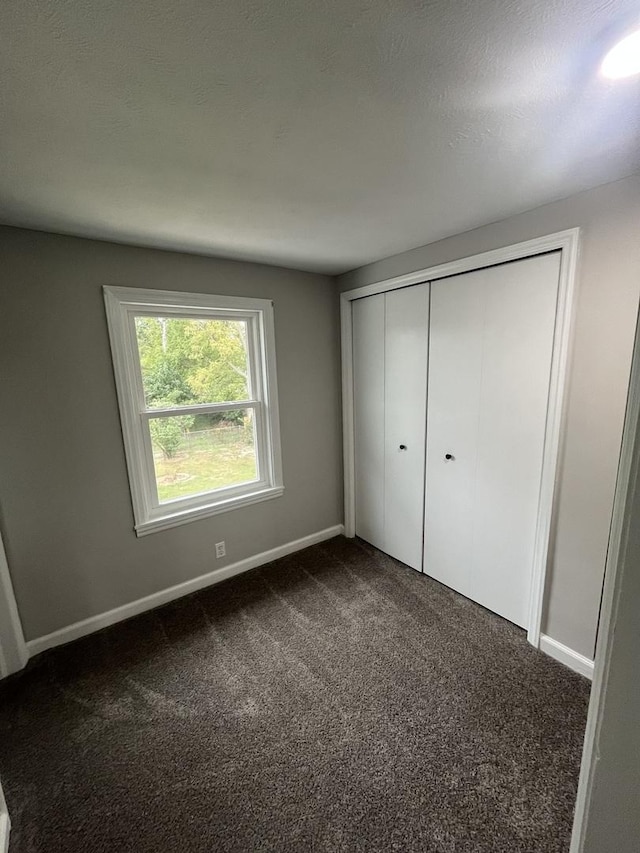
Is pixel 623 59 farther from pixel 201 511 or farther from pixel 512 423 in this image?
pixel 201 511

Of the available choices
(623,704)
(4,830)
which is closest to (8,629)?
(4,830)

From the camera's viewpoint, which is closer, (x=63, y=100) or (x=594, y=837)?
(x=594, y=837)

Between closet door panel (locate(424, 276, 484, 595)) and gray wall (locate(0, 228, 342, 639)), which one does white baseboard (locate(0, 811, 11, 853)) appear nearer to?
gray wall (locate(0, 228, 342, 639))

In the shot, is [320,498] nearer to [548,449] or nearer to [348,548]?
[348,548]

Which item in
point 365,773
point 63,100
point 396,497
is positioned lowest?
point 365,773

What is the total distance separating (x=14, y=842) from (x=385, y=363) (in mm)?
2750

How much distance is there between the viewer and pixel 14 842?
1159mm

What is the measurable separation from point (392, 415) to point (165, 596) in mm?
1988

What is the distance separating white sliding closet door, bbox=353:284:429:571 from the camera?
2.37 meters

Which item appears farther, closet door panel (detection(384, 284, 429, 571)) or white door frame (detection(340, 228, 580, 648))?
closet door panel (detection(384, 284, 429, 571))

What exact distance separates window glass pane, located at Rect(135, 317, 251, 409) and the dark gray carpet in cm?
141

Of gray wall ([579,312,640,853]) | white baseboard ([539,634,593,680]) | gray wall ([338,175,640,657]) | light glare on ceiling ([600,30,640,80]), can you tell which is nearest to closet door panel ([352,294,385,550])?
gray wall ([338,175,640,657])

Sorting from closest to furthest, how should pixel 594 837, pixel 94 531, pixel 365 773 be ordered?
pixel 594 837, pixel 365 773, pixel 94 531

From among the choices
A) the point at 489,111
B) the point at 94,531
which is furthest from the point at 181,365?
the point at 489,111
